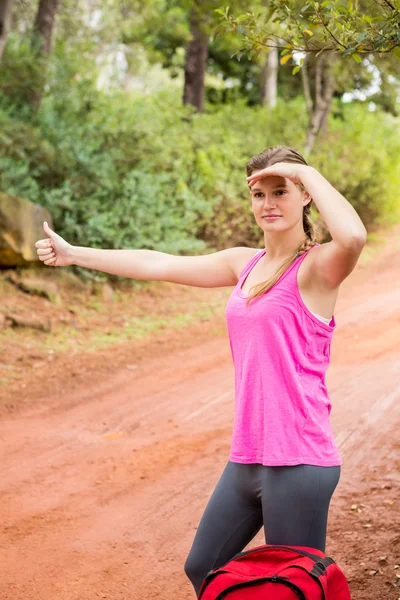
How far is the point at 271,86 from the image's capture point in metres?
21.6

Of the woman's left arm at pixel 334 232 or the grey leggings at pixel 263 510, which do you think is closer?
the woman's left arm at pixel 334 232

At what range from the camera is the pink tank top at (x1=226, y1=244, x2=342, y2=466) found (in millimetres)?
2719

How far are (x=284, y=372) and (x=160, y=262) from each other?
1006 millimetres

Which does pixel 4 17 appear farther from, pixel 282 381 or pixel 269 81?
pixel 269 81

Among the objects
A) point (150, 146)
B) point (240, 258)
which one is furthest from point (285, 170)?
point (150, 146)

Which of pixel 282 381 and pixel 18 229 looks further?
pixel 18 229

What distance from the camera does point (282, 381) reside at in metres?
2.74

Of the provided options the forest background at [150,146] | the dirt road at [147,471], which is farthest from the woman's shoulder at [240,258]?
the forest background at [150,146]

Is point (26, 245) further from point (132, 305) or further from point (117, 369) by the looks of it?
point (117, 369)

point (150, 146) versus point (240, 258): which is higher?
point (150, 146)

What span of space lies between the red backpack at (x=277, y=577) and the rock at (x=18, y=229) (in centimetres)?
865

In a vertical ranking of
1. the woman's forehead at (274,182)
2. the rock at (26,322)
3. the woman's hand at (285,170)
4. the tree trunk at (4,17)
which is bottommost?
the rock at (26,322)

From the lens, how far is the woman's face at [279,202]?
2891 mm

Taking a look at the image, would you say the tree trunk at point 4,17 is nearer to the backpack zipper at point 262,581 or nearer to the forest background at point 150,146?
the forest background at point 150,146
